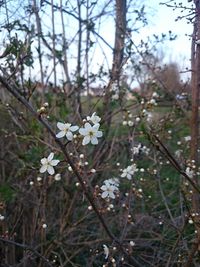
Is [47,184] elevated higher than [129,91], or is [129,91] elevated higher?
[129,91]

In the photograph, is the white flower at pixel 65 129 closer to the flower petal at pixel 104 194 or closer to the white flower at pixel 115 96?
the flower petal at pixel 104 194

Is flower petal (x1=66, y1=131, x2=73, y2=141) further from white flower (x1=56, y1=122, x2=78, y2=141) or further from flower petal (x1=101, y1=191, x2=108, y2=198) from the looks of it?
flower petal (x1=101, y1=191, x2=108, y2=198)

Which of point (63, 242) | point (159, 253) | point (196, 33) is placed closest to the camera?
point (196, 33)

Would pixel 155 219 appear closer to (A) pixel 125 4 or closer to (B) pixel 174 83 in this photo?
(A) pixel 125 4

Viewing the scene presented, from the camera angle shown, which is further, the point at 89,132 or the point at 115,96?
the point at 115,96

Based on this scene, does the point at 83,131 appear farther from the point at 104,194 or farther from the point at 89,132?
the point at 104,194

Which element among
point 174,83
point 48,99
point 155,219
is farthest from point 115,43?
point 155,219

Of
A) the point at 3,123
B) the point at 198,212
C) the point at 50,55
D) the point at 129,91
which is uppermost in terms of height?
the point at 50,55

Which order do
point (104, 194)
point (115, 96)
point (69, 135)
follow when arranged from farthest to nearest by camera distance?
point (115, 96) → point (104, 194) → point (69, 135)

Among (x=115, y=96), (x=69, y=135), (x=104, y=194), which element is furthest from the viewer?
(x=115, y=96)

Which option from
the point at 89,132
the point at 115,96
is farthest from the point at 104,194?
the point at 115,96

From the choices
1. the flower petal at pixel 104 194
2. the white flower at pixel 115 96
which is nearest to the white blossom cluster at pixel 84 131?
the flower petal at pixel 104 194
